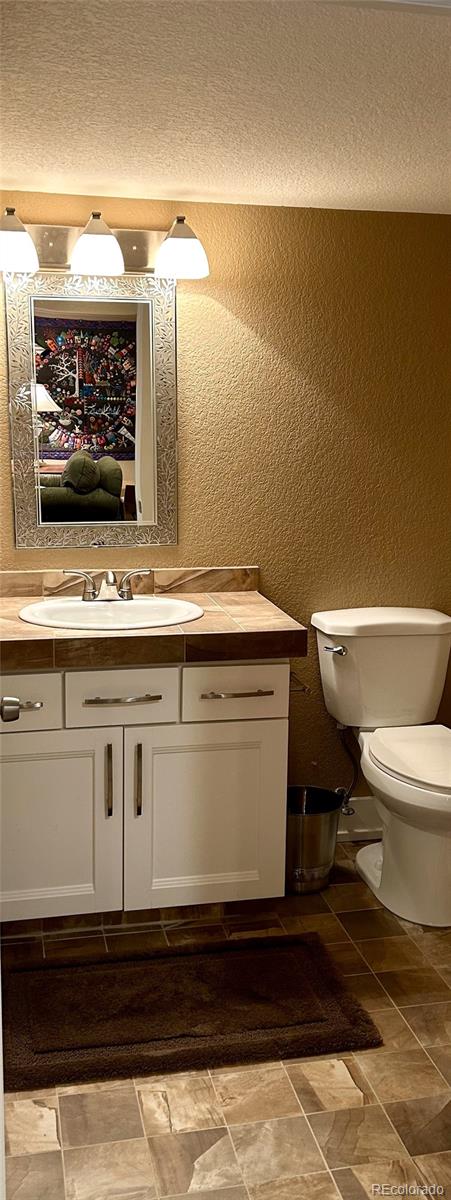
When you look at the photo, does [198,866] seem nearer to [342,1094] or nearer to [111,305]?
[342,1094]

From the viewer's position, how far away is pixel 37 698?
2.79 meters

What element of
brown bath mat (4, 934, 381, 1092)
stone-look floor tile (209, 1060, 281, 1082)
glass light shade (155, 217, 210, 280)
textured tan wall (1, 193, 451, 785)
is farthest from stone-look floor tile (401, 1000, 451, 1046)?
glass light shade (155, 217, 210, 280)

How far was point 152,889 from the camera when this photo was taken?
2.95m

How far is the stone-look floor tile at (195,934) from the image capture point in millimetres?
3000

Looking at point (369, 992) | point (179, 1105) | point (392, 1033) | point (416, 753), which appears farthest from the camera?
point (416, 753)

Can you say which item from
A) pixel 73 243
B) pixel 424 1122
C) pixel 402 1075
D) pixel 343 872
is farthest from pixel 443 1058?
pixel 73 243

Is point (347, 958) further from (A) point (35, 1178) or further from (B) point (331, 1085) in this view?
(A) point (35, 1178)

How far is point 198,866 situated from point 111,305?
5.33ft

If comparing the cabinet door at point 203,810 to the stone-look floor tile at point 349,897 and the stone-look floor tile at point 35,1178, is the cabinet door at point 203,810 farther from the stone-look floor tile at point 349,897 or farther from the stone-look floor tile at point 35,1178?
the stone-look floor tile at point 35,1178

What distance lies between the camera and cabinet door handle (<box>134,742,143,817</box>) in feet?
9.41

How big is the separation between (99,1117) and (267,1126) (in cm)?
35

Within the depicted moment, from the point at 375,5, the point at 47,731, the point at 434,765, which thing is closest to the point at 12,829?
the point at 47,731

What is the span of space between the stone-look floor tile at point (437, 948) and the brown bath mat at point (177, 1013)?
28 centimetres

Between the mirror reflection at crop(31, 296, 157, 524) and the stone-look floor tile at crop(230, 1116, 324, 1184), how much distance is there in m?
1.74
